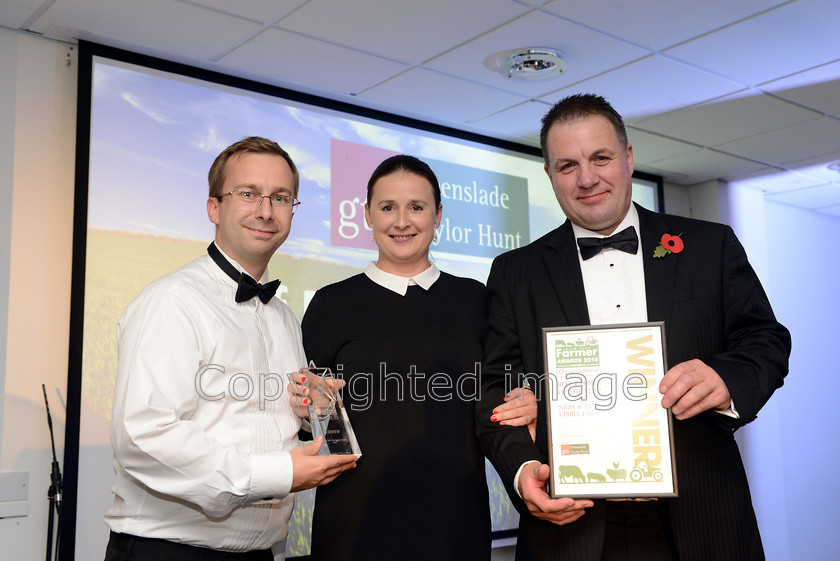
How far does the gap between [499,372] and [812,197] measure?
634 cm

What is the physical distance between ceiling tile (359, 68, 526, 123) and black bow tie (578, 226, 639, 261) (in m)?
2.53

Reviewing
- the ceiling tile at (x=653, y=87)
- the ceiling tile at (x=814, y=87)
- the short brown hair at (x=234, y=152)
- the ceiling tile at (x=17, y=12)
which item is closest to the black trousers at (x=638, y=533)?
the short brown hair at (x=234, y=152)

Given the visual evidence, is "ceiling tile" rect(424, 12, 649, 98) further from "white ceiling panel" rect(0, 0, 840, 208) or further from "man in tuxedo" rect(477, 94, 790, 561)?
"man in tuxedo" rect(477, 94, 790, 561)

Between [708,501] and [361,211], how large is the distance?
10.6 feet

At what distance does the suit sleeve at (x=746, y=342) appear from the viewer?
1.65 meters

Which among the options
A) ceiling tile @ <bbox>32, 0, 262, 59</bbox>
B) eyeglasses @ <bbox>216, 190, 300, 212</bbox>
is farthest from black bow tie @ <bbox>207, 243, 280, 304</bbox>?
ceiling tile @ <bbox>32, 0, 262, 59</bbox>

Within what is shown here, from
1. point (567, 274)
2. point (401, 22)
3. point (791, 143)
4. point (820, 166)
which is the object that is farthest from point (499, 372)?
point (820, 166)

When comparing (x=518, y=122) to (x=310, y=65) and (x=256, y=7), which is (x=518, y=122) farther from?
(x=256, y=7)

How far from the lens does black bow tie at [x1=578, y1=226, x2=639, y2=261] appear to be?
6.13 feet

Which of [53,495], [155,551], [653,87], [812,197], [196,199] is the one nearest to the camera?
[155,551]

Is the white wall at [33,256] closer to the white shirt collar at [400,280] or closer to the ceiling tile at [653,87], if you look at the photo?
the white shirt collar at [400,280]

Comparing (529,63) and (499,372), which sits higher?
(529,63)

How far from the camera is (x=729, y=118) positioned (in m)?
5.03

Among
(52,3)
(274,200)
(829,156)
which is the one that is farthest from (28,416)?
(829,156)
